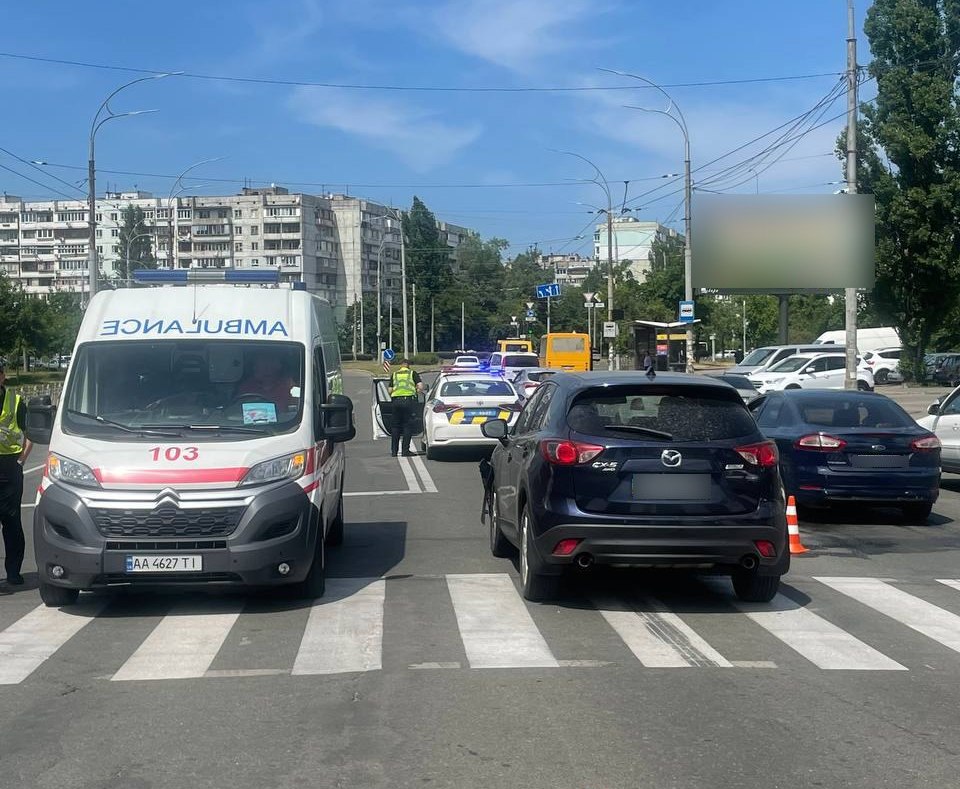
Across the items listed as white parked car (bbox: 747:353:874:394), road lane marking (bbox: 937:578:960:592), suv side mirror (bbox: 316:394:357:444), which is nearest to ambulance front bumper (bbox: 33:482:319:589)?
suv side mirror (bbox: 316:394:357:444)

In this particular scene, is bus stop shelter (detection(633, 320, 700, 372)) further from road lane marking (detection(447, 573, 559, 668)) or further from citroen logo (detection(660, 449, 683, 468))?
citroen logo (detection(660, 449, 683, 468))

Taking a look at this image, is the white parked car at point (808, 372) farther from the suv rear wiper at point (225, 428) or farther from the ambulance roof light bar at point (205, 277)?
the suv rear wiper at point (225, 428)

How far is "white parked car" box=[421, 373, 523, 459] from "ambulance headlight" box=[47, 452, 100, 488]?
511 inches

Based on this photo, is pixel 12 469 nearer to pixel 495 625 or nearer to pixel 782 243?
pixel 495 625

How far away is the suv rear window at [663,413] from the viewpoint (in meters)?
8.43

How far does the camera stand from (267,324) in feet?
31.8

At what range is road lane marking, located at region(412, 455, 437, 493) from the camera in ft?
57.2

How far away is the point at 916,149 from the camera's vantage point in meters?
46.8

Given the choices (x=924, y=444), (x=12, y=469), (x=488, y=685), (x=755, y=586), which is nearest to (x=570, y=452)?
→ (x=755, y=586)

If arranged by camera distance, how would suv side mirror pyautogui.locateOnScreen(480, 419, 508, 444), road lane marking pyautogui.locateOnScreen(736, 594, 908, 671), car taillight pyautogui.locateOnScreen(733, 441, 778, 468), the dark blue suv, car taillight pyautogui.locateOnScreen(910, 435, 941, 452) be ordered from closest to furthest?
road lane marking pyautogui.locateOnScreen(736, 594, 908, 671)
the dark blue suv
car taillight pyautogui.locateOnScreen(733, 441, 778, 468)
suv side mirror pyautogui.locateOnScreen(480, 419, 508, 444)
car taillight pyautogui.locateOnScreen(910, 435, 941, 452)

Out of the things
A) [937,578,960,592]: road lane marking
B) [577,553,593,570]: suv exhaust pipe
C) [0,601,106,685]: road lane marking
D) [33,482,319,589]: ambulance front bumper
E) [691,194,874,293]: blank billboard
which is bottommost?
[937,578,960,592]: road lane marking

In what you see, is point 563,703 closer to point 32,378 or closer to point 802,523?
point 802,523

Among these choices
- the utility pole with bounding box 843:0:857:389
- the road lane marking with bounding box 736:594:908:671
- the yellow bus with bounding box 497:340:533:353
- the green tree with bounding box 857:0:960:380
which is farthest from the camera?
the yellow bus with bounding box 497:340:533:353

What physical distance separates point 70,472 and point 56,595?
1009mm
